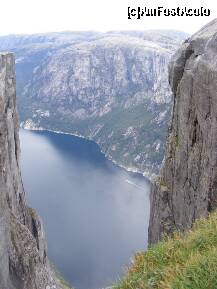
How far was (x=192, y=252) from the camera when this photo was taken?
1484cm


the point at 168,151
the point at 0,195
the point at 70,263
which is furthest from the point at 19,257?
the point at 70,263

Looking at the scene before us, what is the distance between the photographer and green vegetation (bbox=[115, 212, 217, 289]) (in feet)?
38.8

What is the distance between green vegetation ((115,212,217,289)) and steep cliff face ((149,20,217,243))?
18988mm

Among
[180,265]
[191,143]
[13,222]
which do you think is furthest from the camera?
[13,222]

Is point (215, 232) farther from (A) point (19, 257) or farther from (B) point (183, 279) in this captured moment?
(A) point (19, 257)

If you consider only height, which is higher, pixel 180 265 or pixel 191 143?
pixel 180 265

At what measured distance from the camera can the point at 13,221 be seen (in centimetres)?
5375

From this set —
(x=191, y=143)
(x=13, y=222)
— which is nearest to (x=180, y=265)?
(x=191, y=143)

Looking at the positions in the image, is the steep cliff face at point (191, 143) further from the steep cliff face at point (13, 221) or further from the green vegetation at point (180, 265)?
the green vegetation at point (180, 265)

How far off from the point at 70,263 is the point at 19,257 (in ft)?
423

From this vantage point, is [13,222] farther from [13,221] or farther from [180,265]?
[180,265]

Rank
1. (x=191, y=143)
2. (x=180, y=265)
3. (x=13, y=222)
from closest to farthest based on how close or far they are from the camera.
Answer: (x=180, y=265) → (x=191, y=143) → (x=13, y=222)

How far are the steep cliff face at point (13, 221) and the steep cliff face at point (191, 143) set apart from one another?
13909 millimetres

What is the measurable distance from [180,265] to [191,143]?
90.8 ft
